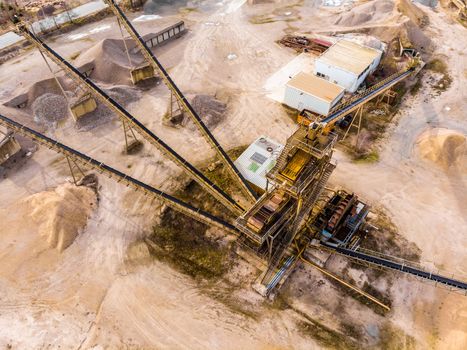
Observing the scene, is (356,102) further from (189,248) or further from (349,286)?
(189,248)

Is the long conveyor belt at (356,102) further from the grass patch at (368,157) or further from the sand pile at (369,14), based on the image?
the sand pile at (369,14)

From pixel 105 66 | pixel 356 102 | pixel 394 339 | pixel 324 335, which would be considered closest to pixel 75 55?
pixel 105 66

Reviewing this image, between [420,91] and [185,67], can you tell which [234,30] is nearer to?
[185,67]

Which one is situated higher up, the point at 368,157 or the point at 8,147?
the point at 8,147

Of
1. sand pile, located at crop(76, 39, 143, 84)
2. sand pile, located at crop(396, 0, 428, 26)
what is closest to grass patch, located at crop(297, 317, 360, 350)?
sand pile, located at crop(76, 39, 143, 84)

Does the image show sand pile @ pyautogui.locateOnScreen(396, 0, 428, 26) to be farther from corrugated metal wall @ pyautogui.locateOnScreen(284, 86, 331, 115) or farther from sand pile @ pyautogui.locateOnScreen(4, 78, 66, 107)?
sand pile @ pyautogui.locateOnScreen(4, 78, 66, 107)

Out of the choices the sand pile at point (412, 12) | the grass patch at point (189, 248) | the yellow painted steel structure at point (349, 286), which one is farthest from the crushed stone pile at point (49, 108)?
the sand pile at point (412, 12)

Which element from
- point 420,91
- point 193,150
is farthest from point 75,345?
point 420,91
